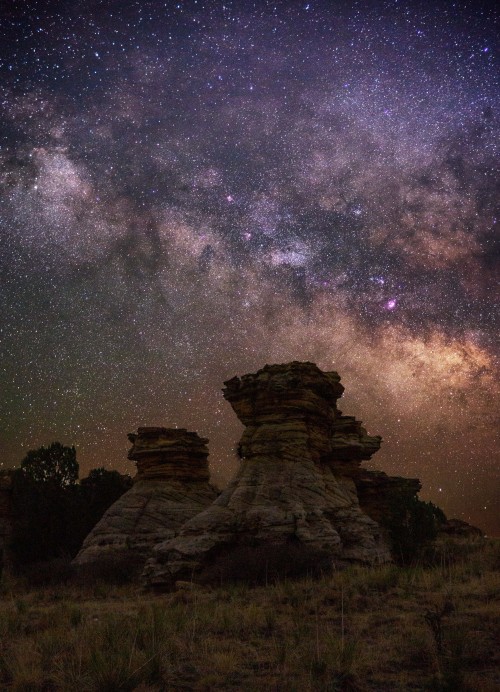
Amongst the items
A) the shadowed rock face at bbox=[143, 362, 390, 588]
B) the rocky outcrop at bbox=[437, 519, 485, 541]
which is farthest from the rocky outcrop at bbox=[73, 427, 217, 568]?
the rocky outcrop at bbox=[437, 519, 485, 541]

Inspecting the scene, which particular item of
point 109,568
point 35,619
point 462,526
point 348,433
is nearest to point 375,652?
point 35,619

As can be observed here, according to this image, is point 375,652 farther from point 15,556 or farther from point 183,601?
point 15,556

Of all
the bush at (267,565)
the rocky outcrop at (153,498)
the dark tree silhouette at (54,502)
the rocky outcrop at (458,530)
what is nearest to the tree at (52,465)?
the dark tree silhouette at (54,502)

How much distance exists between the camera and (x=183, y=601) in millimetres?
15234

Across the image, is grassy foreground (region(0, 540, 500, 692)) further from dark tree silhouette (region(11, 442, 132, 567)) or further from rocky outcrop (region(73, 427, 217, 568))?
Answer: dark tree silhouette (region(11, 442, 132, 567))

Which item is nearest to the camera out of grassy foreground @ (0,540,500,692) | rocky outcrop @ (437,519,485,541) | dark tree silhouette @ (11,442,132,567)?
grassy foreground @ (0,540,500,692)

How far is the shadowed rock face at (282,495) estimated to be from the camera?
20.1 m

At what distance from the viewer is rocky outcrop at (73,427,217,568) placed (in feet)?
87.6

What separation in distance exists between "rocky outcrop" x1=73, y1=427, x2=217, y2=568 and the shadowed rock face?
6.49 meters

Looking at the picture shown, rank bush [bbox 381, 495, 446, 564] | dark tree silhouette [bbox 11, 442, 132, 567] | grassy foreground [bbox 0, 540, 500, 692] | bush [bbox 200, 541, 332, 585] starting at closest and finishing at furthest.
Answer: grassy foreground [bbox 0, 540, 500, 692]
bush [bbox 200, 541, 332, 585]
bush [bbox 381, 495, 446, 564]
dark tree silhouette [bbox 11, 442, 132, 567]

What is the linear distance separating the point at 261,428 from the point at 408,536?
8508 mm

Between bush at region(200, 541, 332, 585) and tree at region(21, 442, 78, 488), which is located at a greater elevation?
tree at region(21, 442, 78, 488)

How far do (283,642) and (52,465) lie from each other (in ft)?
102

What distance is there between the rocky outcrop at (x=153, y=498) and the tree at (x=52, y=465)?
5776 mm
